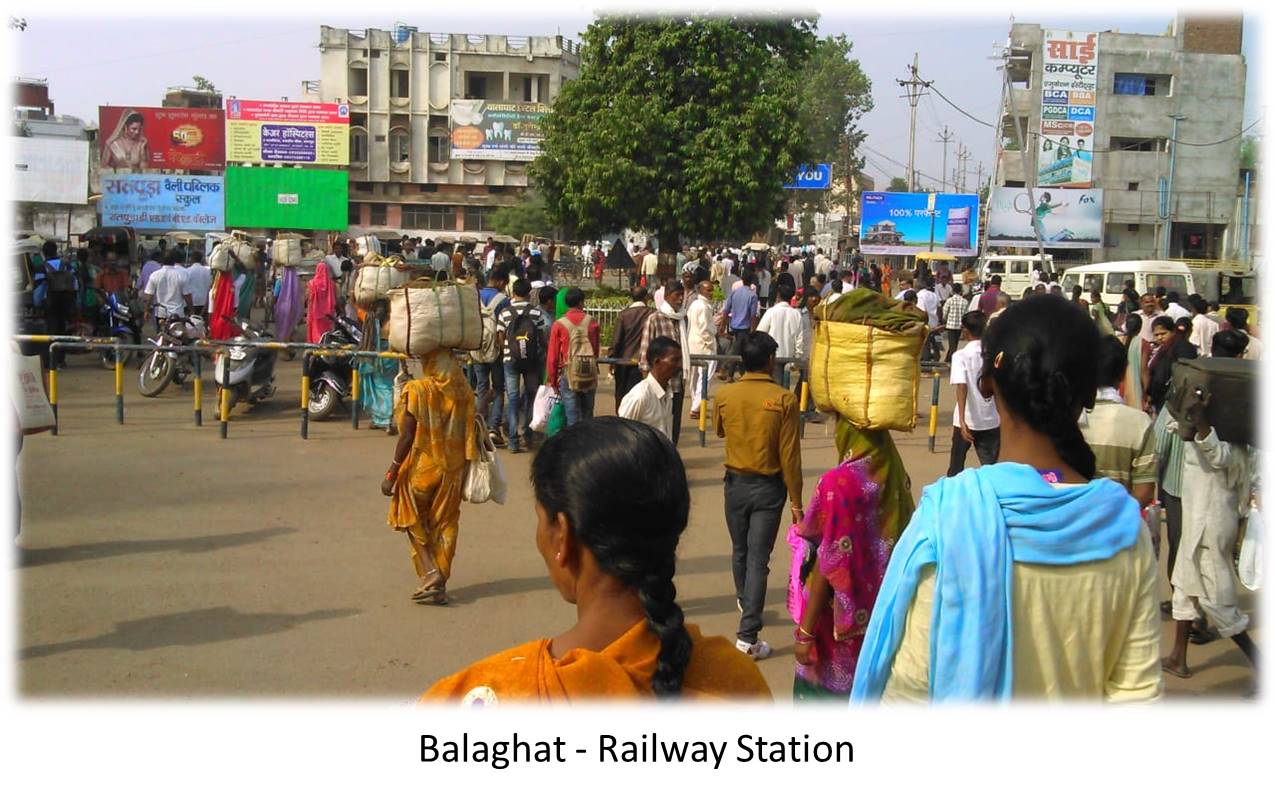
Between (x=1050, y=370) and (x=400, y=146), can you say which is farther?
(x=400, y=146)

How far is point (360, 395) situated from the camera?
1273 centimetres

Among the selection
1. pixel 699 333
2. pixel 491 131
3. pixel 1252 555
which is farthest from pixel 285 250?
pixel 491 131

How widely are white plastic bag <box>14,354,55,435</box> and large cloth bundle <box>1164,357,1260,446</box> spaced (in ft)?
20.3

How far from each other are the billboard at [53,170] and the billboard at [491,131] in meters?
32.4

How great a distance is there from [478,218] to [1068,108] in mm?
30789

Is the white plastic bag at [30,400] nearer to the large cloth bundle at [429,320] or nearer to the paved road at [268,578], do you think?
the paved road at [268,578]

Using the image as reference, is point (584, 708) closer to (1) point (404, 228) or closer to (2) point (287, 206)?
(2) point (287, 206)

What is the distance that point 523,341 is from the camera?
11156mm

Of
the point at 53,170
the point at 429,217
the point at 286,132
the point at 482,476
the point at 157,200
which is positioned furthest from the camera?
the point at 429,217

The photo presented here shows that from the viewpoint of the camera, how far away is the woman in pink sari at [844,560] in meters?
4.10

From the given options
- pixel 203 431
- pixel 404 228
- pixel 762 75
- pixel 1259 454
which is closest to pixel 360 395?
pixel 203 431

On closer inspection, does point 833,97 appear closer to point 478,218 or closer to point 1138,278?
point 478,218

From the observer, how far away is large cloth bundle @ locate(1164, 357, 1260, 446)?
529 centimetres

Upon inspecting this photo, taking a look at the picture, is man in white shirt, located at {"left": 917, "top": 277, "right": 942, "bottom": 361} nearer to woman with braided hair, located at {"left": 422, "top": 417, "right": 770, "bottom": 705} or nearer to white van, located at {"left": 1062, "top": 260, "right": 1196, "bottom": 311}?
white van, located at {"left": 1062, "top": 260, "right": 1196, "bottom": 311}
